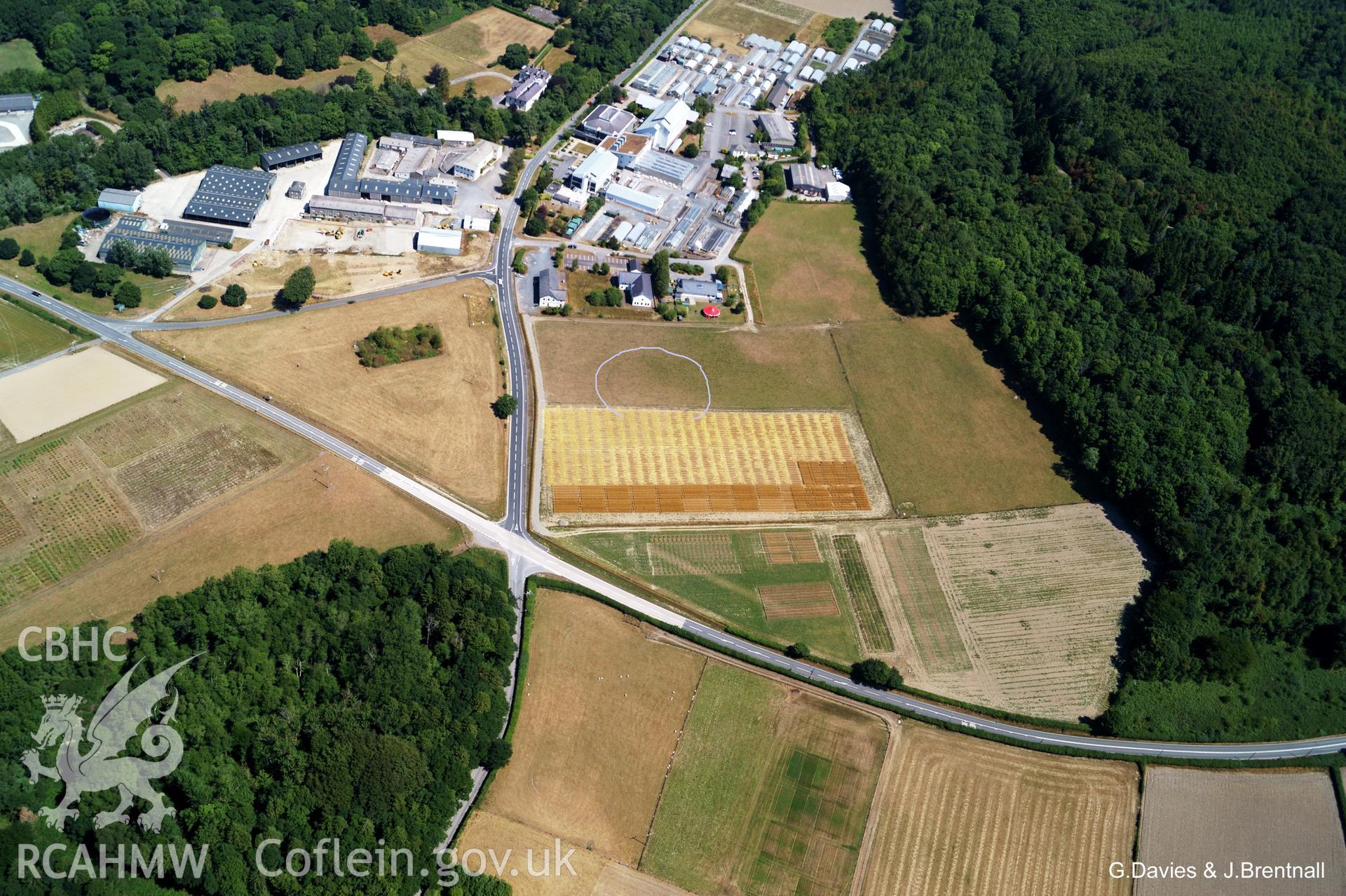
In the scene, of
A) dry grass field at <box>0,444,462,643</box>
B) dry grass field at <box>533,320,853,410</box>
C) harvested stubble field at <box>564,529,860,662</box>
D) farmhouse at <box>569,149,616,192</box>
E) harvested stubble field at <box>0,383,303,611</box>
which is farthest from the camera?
farmhouse at <box>569,149,616,192</box>

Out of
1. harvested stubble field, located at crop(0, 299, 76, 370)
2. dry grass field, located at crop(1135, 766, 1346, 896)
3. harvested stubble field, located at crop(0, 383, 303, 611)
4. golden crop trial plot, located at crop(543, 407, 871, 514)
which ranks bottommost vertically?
dry grass field, located at crop(1135, 766, 1346, 896)

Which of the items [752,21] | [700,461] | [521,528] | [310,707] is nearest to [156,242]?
[521,528]

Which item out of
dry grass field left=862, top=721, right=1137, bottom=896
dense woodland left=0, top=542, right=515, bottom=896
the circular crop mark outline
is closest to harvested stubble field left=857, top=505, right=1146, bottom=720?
dry grass field left=862, top=721, right=1137, bottom=896

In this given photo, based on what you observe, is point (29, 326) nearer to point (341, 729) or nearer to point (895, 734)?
point (341, 729)

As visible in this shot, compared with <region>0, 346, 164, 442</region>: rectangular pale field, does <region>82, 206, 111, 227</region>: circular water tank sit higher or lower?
higher

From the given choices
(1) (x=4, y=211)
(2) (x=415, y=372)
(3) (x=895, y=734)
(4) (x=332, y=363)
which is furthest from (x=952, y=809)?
(1) (x=4, y=211)

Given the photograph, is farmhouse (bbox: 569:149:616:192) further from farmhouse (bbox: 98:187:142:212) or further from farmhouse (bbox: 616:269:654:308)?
farmhouse (bbox: 98:187:142:212)
